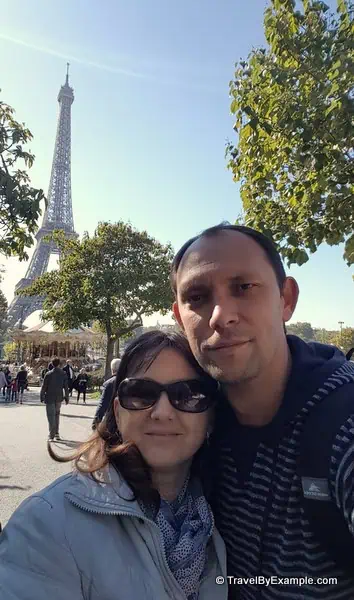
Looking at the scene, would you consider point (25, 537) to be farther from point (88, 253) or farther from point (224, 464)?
point (88, 253)

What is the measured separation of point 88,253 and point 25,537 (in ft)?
74.0

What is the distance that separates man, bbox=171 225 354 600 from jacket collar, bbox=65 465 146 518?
0.38 metres

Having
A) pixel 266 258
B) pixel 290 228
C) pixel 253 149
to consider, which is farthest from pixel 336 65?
pixel 266 258

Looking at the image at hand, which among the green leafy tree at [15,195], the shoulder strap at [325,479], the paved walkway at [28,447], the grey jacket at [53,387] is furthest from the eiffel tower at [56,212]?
the shoulder strap at [325,479]

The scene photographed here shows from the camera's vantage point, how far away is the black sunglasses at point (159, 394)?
158 cm

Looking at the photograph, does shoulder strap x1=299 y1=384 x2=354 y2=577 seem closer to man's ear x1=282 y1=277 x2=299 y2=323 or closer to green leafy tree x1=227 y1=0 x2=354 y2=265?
man's ear x1=282 y1=277 x2=299 y2=323

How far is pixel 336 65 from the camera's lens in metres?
4.02

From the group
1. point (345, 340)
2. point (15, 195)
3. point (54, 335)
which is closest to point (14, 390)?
point (54, 335)

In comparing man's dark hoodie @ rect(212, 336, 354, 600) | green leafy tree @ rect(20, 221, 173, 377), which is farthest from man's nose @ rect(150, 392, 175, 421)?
green leafy tree @ rect(20, 221, 173, 377)

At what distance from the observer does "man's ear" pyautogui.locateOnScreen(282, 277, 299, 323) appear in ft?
5.27

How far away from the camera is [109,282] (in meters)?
22.2

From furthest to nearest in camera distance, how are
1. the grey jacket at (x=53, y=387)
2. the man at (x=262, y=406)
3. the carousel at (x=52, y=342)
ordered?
the carousel at (x=52, y=342) < the grey jacket at (x=53, y=387) < the man at (x=262, y=406)

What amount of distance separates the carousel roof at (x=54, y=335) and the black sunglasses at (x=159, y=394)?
23291mm

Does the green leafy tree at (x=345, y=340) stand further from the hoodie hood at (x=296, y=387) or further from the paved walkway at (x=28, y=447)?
the hoodie hood at (x=296, y=387)
